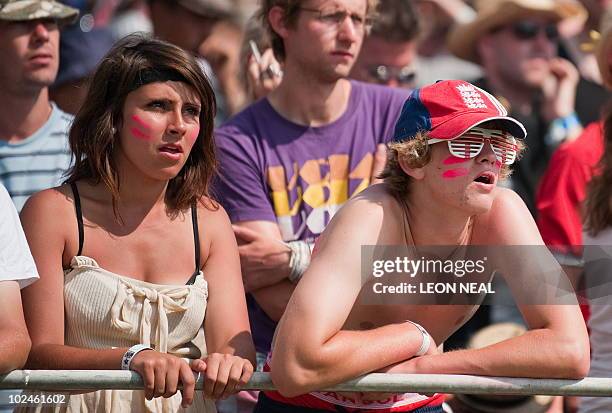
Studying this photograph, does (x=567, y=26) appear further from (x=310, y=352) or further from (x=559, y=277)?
(x=310, y=352)

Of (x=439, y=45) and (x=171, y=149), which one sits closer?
(x=171, y=149)

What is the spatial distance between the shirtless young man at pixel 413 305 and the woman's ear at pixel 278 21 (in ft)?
4.51

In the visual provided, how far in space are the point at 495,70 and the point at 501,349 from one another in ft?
13.5

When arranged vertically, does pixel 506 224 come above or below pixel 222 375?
above

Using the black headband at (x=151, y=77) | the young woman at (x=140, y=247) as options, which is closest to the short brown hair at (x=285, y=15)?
the young woman at (x=140, y=247)

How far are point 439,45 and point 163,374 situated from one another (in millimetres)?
6644

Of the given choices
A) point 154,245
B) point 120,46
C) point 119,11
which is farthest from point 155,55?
point 119,11

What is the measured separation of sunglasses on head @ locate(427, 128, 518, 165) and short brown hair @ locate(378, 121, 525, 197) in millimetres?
25

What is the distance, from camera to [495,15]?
7418 millimetres

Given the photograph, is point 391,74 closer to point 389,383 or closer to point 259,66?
point 259,66

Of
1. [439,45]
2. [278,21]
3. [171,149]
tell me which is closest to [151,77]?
[171,149]

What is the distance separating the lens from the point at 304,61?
4.97 m

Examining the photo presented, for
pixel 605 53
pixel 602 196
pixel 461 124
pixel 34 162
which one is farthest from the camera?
pixel 605 53

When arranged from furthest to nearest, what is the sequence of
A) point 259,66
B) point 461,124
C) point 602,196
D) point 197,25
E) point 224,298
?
point 197,25
point 259,66
point 602,196
point 224,298
point 461,124
